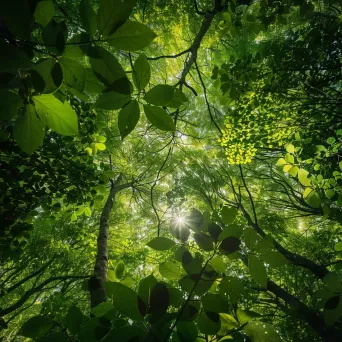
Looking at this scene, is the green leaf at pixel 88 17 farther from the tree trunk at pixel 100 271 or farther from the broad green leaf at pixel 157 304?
the tree trunk at pixel 100 271

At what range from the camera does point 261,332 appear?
0.55 meters

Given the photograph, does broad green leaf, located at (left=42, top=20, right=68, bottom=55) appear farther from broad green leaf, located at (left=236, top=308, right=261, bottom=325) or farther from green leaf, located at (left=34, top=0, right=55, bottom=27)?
broad green leaf, located at (left=236, top=308, right=261, bottom=325)

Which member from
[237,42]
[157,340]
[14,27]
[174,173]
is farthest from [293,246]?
[14,27]

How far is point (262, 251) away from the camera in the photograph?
61 cm

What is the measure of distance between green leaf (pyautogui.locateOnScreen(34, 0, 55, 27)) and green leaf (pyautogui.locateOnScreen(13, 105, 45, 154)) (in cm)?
18

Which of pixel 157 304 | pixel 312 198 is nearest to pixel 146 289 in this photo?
pixel 157 304

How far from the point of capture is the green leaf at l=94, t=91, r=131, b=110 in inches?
20.3

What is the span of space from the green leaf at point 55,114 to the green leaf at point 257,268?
23.2 inches

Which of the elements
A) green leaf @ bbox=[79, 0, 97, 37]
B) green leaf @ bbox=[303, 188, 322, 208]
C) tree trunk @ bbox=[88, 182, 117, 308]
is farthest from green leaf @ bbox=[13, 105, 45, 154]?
tree trunk @ bbox=[88, 182, 117, 308]

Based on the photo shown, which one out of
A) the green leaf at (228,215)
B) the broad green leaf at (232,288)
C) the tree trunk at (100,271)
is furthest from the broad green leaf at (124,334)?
the tree trunk at (100,271)

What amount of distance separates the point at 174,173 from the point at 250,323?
5.28 meters

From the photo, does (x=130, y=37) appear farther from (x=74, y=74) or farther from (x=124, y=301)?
(x=124, y=301)

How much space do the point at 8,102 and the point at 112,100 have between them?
0.71 ft

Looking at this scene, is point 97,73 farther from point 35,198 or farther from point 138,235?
point 138,235
